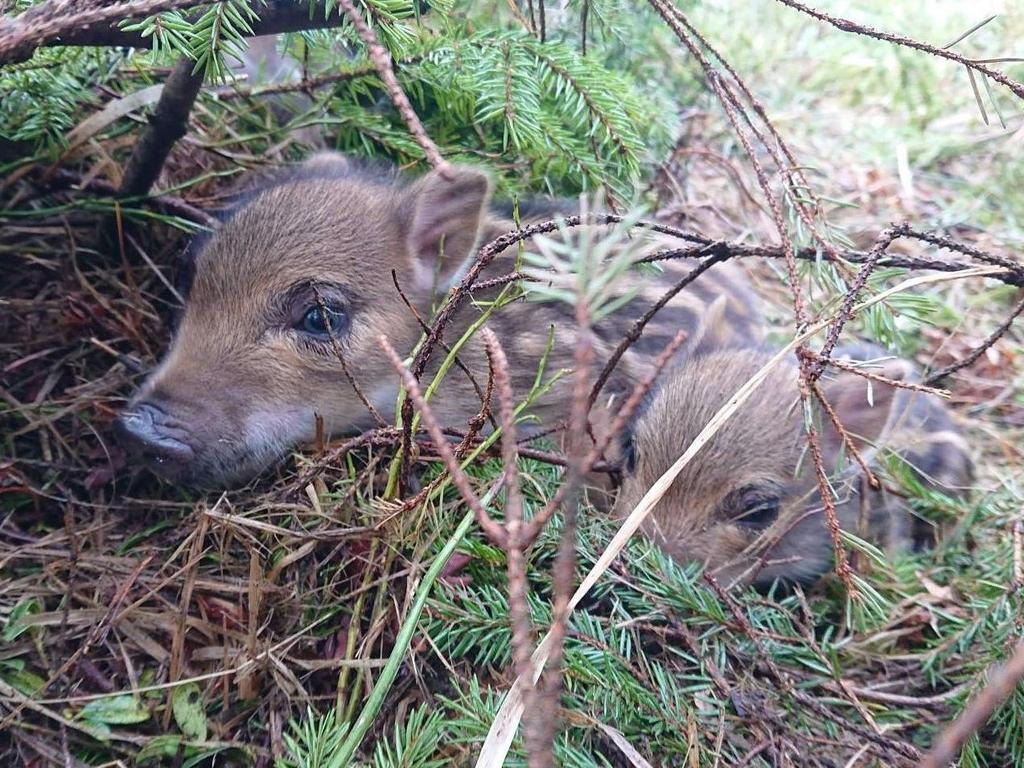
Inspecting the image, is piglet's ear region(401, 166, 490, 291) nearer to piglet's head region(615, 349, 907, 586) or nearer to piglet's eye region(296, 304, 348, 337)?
piglet's eye region(296, 304, 348, 337)

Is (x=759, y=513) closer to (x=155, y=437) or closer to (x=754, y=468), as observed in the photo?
(x=754, y=468)

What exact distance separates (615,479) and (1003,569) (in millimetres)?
1062

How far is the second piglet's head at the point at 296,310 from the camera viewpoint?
105 inches

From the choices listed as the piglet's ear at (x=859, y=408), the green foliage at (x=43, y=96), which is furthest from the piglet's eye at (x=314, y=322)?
the piglet's ear at (x=859, y=408)

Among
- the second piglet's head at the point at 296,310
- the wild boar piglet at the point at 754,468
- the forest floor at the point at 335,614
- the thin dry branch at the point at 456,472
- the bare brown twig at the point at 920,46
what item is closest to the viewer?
the thin dry branch at the point at 456,472

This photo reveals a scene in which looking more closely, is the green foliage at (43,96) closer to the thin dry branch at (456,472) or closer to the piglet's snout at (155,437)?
the piglet's snout at (155,437)

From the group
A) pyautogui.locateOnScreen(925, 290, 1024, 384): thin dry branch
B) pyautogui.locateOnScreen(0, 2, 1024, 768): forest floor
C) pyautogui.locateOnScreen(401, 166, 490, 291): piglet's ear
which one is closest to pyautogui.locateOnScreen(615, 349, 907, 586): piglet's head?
pyautogui.locateOnScreen(0, 2, 1024, 768): forest floor

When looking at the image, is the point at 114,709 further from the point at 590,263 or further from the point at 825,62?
the point at 825,62

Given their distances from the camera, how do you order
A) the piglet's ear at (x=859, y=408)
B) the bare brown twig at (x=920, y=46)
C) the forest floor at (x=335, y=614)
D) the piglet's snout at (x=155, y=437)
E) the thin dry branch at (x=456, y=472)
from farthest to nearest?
the piglet's ear at (x=859, y=408)
the piglet's snout at (x=155, y=437)
the forest floor at (x=335, y=614)
the bare brown twig at (x=920, y=46)
the thin dry branch at (x=456, y=472)

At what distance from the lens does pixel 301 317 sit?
2.87m

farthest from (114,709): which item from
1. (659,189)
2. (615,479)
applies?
(659,189)

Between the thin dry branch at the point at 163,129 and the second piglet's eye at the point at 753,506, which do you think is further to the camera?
the second piglet's eye at the point at 753,506

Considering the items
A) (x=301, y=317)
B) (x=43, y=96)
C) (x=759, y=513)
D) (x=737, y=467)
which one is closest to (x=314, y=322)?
(x=301, y=317)

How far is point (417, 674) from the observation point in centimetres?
199
